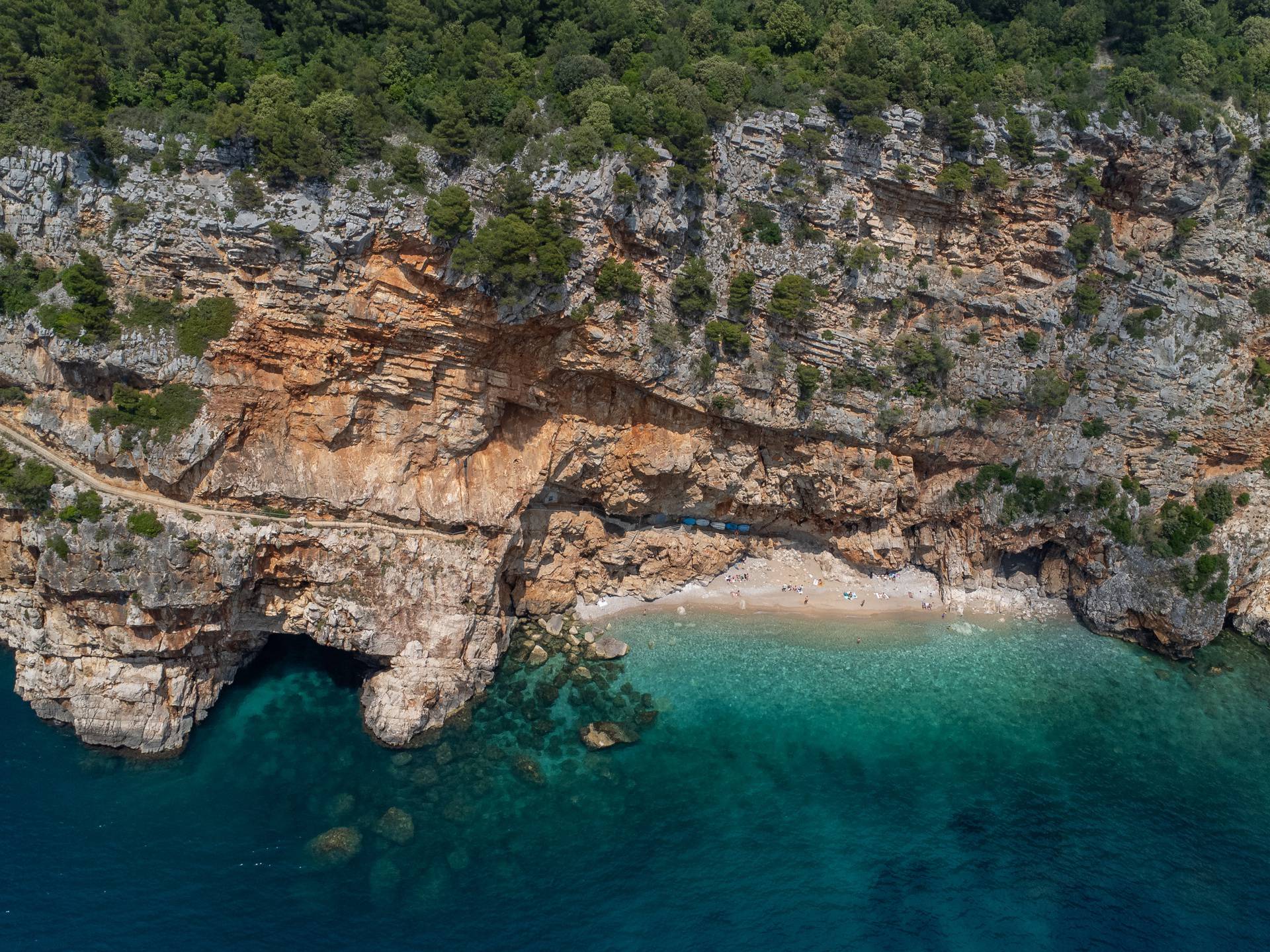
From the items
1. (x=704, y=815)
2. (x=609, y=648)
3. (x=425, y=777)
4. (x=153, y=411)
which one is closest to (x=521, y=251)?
(x=153, y=411)

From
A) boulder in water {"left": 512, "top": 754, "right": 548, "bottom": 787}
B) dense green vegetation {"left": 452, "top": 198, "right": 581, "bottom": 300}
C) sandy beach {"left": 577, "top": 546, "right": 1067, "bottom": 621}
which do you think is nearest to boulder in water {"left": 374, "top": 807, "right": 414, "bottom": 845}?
boulder in water {"left": 512, "top": 754, "right": 548, "bottom": 787}

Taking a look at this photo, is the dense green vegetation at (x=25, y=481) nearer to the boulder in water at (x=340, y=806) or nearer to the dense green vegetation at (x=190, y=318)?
the dense green vegetation at (x=190, y=318)

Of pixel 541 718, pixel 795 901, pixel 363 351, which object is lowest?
pixel 795 901

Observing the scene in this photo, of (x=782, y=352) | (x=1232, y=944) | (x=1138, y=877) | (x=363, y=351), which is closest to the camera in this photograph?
(x=1232, y=944)

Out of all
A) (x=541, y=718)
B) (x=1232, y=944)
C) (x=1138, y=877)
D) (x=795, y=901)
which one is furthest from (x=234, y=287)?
(x=1232, y=944)

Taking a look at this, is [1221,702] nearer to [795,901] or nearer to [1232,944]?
[1232,944]

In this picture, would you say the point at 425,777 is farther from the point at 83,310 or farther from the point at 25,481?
the point at 83,310
